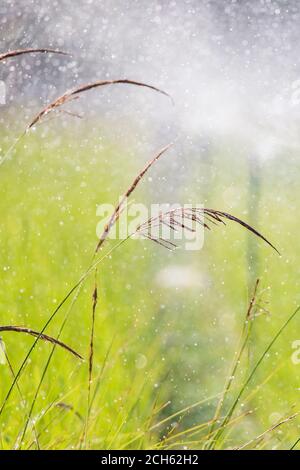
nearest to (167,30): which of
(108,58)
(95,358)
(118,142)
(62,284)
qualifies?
(108,58)

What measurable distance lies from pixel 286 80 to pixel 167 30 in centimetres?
39

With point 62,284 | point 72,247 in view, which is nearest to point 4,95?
point 72,247

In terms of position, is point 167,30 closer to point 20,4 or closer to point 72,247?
point 20,4

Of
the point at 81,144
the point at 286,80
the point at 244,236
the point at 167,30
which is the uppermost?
the point at 167,30

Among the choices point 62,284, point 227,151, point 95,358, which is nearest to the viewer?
point 95,358

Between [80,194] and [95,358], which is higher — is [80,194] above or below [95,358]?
above

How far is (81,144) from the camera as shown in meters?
2.01

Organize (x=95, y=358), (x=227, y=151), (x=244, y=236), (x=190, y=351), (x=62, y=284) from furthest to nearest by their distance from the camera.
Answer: (x=227, y=151)
(x=244, y=236)
(x=190, y=351)
(x=62, y=284)
(x=95, y=358)

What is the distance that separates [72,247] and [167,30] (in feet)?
2.41

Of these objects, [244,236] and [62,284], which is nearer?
[62,284]

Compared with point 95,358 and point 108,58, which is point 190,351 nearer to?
point 95,358

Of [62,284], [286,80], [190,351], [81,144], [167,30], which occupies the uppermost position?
[167,30]

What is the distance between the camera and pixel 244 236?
194 centimetres

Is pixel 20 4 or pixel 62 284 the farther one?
pixel 20 4
